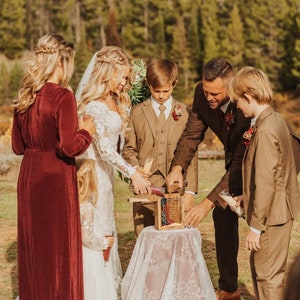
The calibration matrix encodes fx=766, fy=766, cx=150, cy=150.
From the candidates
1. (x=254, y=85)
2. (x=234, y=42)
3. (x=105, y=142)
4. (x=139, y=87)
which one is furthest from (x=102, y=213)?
(x=234, y=42)

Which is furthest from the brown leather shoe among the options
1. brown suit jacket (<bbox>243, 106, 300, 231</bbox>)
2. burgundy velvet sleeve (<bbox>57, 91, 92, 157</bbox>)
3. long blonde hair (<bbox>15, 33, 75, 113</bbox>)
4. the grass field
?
long blonde hair (<bbox>15, 33, 75, 113</bbox>)

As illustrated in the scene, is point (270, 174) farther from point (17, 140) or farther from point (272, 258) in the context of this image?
point (17, 140)

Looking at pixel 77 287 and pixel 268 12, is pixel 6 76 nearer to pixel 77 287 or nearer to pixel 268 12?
pixel 268 12

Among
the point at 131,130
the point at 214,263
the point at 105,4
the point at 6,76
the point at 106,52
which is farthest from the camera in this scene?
the point at 105,4

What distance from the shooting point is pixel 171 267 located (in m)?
5.37

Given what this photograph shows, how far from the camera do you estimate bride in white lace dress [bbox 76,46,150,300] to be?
5207 mm

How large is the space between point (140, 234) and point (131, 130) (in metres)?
0.81

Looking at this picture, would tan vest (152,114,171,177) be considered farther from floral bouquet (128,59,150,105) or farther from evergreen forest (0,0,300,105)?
evergreen forest (0,0,300,105)

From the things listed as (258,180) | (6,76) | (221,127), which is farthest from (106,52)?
(6,76)

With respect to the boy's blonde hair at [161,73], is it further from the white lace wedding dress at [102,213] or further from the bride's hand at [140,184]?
the bride's hand at [140,184]

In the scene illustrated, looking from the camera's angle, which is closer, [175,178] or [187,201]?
[175,178]

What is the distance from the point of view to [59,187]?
4773mm

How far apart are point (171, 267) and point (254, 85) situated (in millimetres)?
1567

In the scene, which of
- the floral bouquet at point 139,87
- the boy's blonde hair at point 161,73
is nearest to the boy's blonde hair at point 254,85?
the boy's blonde hair at point 161,73
